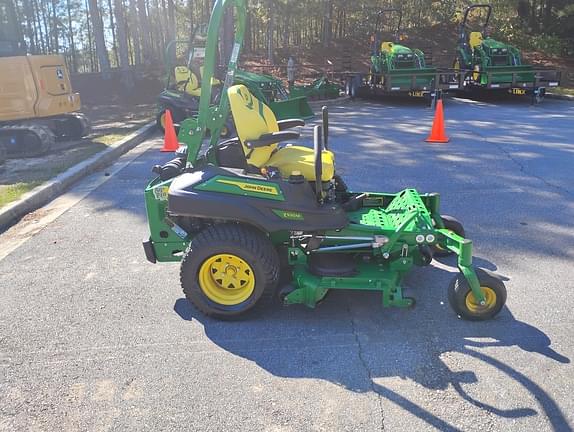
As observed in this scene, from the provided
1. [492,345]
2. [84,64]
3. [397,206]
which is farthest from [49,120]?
[84,64]

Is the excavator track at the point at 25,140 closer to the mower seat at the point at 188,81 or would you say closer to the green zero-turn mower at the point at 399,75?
the mower seat at the point at 188,81

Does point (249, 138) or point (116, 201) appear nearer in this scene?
point (249, 138)

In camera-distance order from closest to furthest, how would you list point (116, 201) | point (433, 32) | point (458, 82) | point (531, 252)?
point (531, 252)
point (116, 201)
point (458, 82)
point (433, 32)

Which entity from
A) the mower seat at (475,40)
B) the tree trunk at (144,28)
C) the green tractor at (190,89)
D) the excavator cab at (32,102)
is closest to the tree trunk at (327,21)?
the tree trunk at (144,28)

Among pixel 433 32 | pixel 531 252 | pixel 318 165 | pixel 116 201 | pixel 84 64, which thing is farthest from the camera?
pixel 84 64

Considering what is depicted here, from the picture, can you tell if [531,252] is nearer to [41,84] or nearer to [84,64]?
[41,84]

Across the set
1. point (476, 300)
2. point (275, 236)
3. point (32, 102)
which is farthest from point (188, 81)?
point (476, 300)

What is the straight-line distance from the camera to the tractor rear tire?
12.1 feet

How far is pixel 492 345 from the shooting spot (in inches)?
134

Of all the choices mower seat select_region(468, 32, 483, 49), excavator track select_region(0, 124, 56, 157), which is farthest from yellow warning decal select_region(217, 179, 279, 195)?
mower seat select_region(468, 32, 483, 49)

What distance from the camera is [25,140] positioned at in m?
10.7

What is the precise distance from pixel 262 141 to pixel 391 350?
1770 mm

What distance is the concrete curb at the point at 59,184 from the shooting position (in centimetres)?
640

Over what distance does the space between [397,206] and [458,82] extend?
13.8 meters
